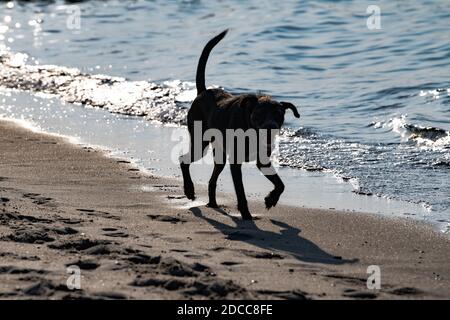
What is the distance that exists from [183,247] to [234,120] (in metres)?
1.68

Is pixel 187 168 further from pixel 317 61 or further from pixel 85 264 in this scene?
pixel 317 61

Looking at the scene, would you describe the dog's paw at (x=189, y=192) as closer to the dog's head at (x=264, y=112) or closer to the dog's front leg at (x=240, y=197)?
the dog's front leg at (x=240, y=197)

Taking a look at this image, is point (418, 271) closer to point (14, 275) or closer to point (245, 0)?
A: point (14, 275)

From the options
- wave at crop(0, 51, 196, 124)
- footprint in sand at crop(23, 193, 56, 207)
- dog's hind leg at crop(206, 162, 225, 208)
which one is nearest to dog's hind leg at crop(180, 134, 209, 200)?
dog's hind leg at crop(206, 162, 225, 208)

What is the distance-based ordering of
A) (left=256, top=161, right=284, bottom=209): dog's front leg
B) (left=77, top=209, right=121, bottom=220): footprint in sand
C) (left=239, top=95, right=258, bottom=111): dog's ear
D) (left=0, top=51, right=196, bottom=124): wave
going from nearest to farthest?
(left=77, top=209, right=121, bottom=220): footprint in sand < (left=239, top=95, right=258, bottom=111): dog's ear < (left=256, top=161, right=284, bottom=209): dog's front leg < (left=0, top=51, right=196, bottom=124): wave

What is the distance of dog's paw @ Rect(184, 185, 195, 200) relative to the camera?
311 inches

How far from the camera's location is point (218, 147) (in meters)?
7.82

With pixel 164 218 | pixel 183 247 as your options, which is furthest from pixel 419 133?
pixel 183 247

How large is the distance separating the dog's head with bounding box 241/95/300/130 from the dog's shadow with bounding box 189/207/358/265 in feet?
2.52

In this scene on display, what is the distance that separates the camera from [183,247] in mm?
6043

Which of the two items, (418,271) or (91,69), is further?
(91,69)

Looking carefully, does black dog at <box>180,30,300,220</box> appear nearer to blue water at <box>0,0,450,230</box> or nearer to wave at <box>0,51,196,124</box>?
blue water at <box>0,0,450,230</box>

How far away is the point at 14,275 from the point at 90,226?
4.46 feet

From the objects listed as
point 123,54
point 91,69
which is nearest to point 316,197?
point 91,69
